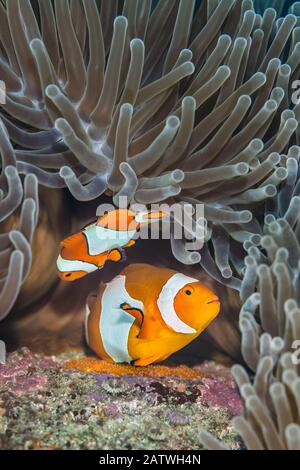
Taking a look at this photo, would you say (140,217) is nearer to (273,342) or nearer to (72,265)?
(72,265)

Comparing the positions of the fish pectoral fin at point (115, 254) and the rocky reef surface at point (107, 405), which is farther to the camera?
the fish pectoral fin at point (115, 254)

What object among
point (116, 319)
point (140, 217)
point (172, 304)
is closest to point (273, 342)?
point (172, 304)

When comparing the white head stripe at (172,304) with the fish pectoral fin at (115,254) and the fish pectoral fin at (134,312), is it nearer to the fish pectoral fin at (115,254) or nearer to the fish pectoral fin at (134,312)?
A: the fish pectoral fin at (134,312)

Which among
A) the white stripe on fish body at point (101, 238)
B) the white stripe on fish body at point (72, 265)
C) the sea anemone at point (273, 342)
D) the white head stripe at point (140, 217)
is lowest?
the sea anemone at point (273, 342)

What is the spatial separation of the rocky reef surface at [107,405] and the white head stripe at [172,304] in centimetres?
25

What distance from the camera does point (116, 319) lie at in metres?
2.03

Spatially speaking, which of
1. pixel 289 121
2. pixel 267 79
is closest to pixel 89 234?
pixel 289 121

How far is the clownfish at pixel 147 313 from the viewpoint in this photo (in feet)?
6.13

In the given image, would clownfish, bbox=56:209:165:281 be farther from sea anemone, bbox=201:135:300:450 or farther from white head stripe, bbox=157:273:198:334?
sea anemone, bbox=201:135:300:450

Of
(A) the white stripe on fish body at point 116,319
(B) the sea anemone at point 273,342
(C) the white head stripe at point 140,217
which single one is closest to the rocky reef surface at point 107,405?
(A) the white stripe on fish body at point 116,319

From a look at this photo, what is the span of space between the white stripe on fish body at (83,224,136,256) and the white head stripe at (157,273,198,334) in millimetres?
266

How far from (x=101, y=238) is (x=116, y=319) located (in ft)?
1.31

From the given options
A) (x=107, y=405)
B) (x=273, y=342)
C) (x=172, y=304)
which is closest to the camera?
(x=273, y=342)

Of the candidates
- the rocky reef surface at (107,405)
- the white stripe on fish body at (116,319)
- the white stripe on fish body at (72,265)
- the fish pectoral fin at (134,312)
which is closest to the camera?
the rocky reef surface at (107,405)
